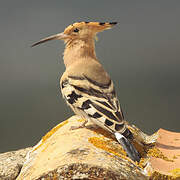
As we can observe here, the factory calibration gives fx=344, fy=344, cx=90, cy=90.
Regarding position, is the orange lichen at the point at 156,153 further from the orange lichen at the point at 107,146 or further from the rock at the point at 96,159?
the orange lichen at the point at 107,146

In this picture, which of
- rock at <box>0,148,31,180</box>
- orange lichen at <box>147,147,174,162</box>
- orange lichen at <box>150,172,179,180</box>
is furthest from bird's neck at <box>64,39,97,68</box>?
orange lichen at <box>150,172,179,180</box>

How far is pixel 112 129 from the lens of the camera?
309 cm

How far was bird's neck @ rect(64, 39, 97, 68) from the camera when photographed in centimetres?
368

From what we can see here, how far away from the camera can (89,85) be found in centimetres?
336

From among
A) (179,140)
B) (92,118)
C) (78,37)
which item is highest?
(78,37)

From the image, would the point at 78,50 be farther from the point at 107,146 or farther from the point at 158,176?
the point at 158,176

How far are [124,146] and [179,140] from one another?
1.24 metres

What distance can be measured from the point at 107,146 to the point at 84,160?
1.43ft

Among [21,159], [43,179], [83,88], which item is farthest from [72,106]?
[21,159]

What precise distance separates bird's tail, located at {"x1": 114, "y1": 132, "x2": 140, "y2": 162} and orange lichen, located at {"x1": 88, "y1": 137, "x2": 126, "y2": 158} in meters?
0.05

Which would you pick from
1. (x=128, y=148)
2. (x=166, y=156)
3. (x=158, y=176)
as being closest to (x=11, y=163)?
(x=128, y=148)

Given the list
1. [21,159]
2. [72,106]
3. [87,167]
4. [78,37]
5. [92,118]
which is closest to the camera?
[87,167]

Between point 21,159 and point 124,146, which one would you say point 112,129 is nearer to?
point 124,146

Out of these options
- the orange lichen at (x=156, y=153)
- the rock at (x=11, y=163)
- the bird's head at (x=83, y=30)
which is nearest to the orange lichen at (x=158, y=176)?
the orange lichen at (x=156, y=153)
